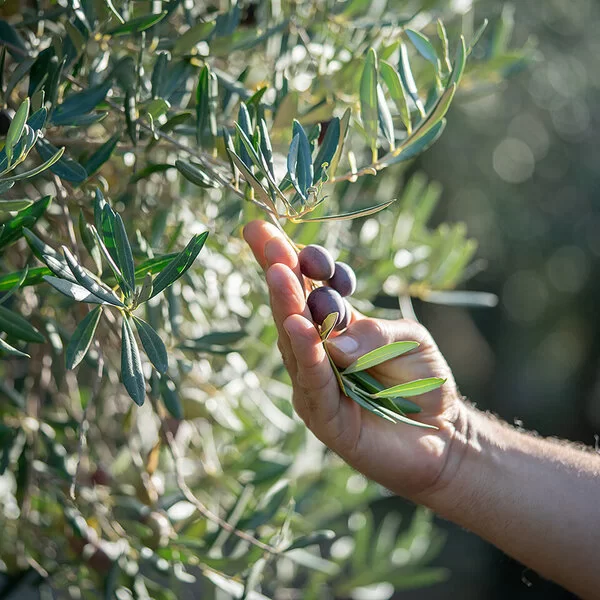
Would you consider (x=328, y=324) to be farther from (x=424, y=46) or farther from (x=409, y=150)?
(x=424, y=46)

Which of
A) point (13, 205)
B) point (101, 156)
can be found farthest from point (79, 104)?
point (13, 205)

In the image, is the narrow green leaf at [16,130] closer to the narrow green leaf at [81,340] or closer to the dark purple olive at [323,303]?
the narrow green leaf at [81,340]

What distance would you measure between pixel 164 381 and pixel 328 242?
32 centimetres

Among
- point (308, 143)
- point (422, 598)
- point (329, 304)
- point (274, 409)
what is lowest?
point (422, 598)

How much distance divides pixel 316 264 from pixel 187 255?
0.15 meters

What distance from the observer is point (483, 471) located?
3.12ft

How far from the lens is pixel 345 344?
73 centimetres

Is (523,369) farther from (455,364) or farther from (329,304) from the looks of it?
(329,304)

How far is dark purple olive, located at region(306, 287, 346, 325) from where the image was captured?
27.6 inches

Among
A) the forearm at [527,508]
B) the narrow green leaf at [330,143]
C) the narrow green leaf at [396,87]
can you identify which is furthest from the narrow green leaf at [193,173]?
the forearm at [527,508]

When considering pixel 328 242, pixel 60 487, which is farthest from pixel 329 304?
pixel 60 487

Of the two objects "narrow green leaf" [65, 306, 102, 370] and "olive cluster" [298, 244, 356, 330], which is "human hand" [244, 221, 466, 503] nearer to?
"olive cluster" [298, 244, 356, 330]

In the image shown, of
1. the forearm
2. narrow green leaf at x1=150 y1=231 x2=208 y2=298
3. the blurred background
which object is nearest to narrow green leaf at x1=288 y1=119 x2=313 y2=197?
narrow green leaf at x1=150 y1=231 x2=208 y2=298

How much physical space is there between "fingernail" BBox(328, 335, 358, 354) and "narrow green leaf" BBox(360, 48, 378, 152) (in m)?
0.18
